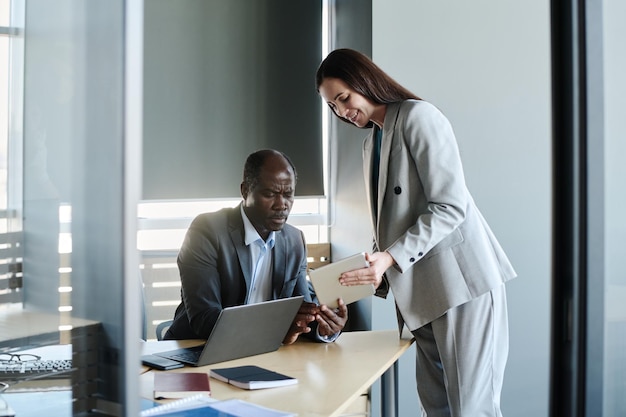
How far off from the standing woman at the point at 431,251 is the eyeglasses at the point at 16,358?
1053mm

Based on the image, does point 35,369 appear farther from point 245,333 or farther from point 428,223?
point 428,223

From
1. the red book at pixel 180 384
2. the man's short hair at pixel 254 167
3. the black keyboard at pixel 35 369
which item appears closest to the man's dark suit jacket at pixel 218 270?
the man's short hair at pixel 254 167

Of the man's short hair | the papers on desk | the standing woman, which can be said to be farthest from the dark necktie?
the papers on desk

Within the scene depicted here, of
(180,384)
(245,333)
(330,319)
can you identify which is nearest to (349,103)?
(330,319)

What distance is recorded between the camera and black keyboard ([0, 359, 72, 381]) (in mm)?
1236

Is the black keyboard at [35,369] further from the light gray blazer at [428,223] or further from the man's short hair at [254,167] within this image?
the man's short hair at [254,167]

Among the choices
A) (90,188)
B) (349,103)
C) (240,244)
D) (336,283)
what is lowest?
(336,283)

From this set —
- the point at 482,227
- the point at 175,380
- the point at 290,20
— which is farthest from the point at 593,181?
the point at 290,20

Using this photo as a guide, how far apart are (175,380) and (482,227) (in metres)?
1.10

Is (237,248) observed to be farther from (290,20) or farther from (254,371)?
(290,20)

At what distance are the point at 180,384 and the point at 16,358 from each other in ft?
1.80

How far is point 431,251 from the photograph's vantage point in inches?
93.2

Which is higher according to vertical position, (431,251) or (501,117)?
(501,117)

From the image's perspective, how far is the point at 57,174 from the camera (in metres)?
1.22
